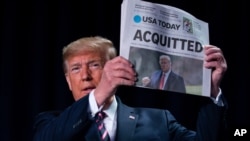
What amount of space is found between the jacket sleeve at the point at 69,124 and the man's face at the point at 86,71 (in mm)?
181

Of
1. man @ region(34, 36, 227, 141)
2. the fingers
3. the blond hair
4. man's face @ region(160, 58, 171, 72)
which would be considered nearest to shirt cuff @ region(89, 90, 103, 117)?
man @ region(34, 36, 227, 141)

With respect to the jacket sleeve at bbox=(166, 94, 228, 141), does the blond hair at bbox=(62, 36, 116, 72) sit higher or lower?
higher

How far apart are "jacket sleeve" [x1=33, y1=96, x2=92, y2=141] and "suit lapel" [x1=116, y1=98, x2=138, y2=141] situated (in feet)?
0.58

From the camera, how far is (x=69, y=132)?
59.7 inches

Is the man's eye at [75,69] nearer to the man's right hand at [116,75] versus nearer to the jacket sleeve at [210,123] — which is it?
the man's right hand at [116,75]

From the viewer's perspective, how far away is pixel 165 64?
4.91 ft

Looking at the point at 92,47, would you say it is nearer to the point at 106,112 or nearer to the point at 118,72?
the point at 106,112

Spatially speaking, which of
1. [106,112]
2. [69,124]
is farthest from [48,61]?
[69,124]

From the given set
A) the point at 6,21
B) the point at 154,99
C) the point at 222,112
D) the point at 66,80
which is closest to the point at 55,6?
the point at 6,21

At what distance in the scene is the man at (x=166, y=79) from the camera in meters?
1.45

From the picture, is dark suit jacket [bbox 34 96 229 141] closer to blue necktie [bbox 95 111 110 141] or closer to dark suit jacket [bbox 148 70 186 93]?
blue necktie [bbox 95 111 110 141]

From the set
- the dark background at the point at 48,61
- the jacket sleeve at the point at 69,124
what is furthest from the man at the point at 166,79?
the dark background at the point at 48,61

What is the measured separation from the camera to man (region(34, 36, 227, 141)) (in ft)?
4.95

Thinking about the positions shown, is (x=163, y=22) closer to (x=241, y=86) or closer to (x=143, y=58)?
(x=143, y=58)
